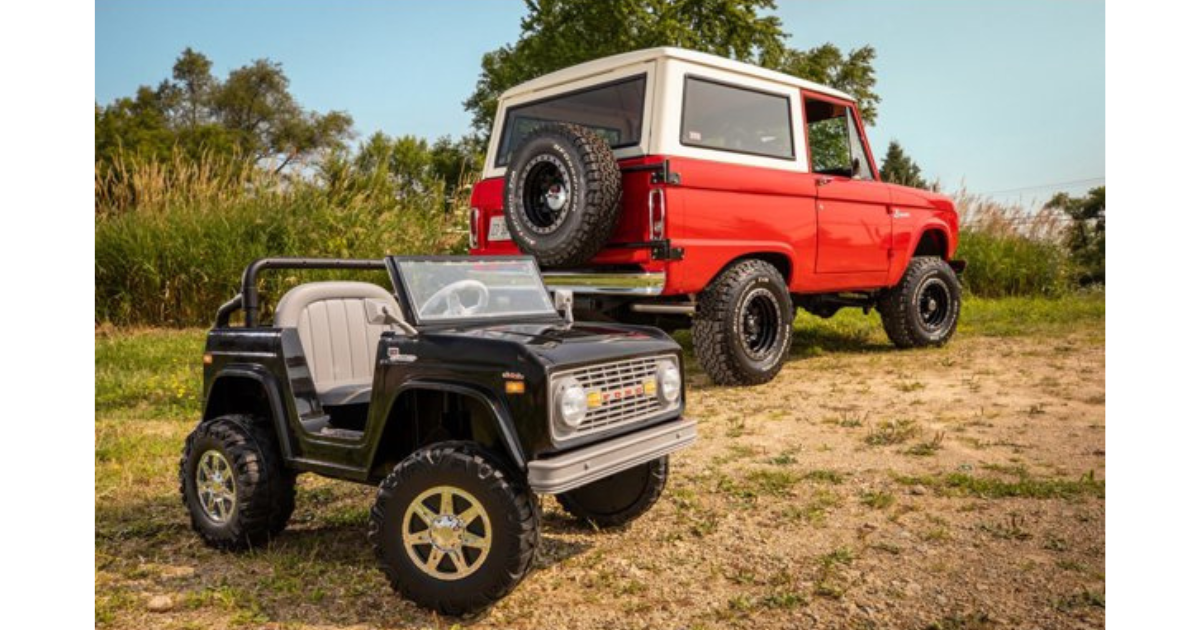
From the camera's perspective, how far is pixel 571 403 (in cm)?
298

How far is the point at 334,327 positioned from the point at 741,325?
342 centimetres

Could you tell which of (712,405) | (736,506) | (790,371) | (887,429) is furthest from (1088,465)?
(790,371)

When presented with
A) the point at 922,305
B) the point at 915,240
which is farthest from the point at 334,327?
the point at 922,305

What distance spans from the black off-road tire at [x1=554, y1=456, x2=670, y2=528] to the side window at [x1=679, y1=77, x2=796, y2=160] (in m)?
3.11

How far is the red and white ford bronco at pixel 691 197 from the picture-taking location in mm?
6117

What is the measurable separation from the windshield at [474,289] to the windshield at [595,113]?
104 inches

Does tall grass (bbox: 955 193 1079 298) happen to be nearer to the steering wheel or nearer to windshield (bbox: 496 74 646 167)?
windshield (bbox: 496 74 646 167)

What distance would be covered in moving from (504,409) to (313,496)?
1.97 meters

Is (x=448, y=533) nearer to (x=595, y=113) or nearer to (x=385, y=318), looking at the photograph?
(x=385, y=318)

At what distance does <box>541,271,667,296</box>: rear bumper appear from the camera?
6133 millimetres

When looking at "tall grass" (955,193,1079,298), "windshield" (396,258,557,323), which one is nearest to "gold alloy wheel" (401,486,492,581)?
"windshield" (396,258,557,323)

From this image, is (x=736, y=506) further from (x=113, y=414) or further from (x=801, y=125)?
(x=113, y=414)

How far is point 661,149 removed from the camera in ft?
20.1

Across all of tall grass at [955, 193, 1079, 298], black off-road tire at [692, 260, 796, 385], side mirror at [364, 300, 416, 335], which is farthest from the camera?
tall grass at [955, 193, 1079, 298]
